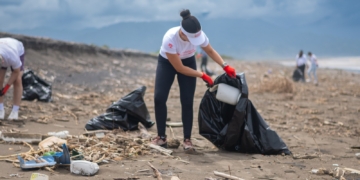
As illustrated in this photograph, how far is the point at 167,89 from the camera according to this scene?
5.76 meters

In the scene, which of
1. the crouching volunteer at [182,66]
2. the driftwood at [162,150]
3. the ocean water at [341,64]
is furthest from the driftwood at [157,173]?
the ocean water at [341,64]

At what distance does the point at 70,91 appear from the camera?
11672mm

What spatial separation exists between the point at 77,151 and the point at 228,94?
6.21 feet

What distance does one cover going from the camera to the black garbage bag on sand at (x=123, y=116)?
6.78m

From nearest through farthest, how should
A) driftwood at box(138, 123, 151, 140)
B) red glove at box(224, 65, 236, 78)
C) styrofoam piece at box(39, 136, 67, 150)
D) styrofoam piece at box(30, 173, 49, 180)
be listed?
1. styrofoam piece at box(30, 173, 49, 180)
2. styrofoam piece at box(39, 136, 67, 150)
3. red glove at box(224, 65, 236, 78)
4. driftwood at box(138, 123, 151, 140)

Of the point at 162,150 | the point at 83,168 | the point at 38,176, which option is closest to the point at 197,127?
the point at 162,150

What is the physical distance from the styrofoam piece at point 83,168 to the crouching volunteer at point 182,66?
1.45 m

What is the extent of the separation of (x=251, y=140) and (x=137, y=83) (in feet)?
33.3

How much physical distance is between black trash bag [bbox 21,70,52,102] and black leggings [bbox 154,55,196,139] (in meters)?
4.18

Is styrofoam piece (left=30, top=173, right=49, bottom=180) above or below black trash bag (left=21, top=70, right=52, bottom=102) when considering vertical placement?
below

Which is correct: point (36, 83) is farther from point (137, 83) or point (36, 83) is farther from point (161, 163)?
point (137, 83)

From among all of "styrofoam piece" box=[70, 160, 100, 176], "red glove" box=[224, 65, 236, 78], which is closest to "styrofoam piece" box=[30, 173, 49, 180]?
"styrofoam piece" box=[70, 160, 100, 176]

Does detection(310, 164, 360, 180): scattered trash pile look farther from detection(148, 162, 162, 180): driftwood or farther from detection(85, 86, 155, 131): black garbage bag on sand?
detection(85, 86, 155, 131): black garbage bag on sand

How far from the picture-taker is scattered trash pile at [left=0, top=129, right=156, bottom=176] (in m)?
4.50
